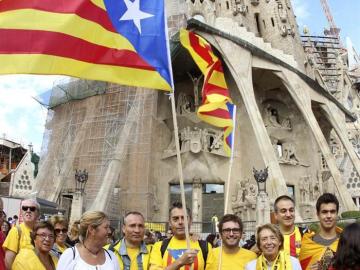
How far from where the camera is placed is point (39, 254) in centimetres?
385

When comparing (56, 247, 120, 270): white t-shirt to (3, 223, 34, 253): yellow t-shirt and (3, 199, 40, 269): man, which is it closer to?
(3, 199, 40, 269): man

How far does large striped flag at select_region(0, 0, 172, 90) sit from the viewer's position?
13.6ft

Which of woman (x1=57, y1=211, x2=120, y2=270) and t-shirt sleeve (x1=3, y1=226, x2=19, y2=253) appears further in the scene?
t-shirt sleeve (x1=3, y1=226, x2=19, y2=253)

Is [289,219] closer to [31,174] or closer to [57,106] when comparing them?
[57,106]

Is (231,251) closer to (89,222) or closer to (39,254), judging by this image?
(89,222)

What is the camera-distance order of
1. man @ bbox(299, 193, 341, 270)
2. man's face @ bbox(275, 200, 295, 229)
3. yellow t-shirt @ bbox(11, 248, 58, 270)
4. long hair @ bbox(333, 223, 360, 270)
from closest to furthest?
long hair @ bbox(333, 223, 360, 270) < yellow t-shirt @ bbox(11, 248, 58, 270) < man @ bbox(299, 193, 341, 270) < man's face @ bbox(275, 200, 295, 229)

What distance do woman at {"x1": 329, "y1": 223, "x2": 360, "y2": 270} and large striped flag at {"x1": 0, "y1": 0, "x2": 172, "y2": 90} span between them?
2.48 meters

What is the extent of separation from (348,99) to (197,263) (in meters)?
Result: 45.2

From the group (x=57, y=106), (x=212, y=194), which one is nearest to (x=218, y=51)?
(x=212, y=194)

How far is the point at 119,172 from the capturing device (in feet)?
70.9

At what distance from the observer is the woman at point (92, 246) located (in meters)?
3.21

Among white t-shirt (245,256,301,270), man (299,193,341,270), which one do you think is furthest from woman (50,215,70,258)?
man (299,193,341,270)

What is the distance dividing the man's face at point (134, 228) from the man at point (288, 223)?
1.36 m

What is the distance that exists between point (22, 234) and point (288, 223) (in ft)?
8.80
